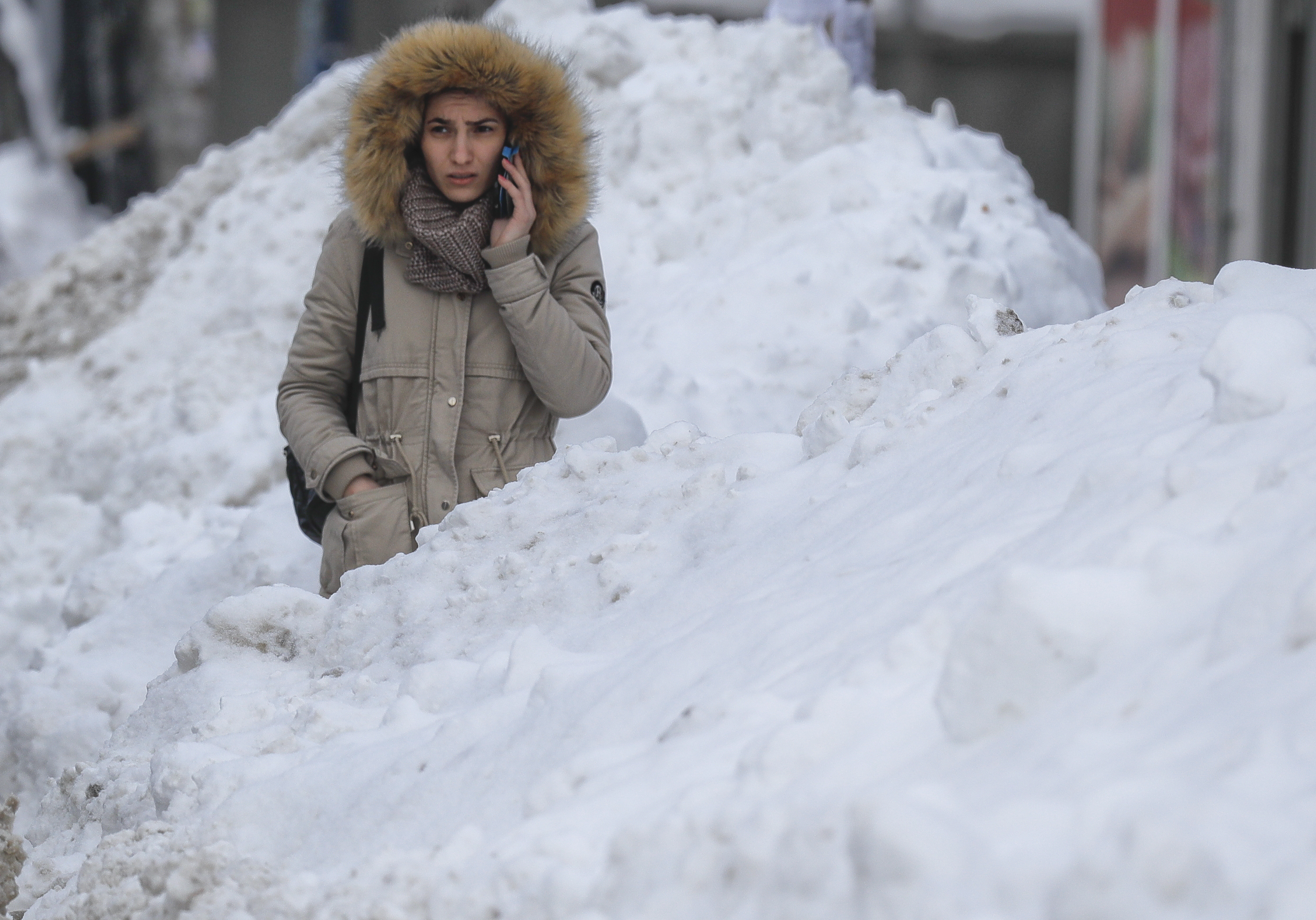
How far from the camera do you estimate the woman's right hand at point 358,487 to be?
116 inches

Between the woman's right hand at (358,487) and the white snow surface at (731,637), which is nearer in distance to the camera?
the white snow surface at (731,637)

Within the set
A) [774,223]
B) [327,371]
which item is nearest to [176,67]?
→ [774,223]

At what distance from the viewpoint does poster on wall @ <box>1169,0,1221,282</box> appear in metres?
10.4

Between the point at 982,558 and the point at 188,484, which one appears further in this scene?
the point at 188,484

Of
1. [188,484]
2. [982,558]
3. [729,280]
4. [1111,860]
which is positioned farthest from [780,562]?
[188,484]

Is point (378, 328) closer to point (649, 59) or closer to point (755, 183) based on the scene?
point (755, 183)

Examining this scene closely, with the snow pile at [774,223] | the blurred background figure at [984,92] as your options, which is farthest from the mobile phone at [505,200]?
the blurred background figure at [984,92]

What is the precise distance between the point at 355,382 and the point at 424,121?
2.02 feet

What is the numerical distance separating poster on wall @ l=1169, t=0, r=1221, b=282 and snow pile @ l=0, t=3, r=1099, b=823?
514 centimetres

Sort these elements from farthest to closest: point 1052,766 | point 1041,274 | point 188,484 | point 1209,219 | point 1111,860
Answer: point 1209,219 < point 1041,274 < point 188,484 < point 1052,766 < point 1111,860

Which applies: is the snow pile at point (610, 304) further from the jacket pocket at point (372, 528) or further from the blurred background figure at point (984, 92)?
the blurred background figure at point (984, 92)

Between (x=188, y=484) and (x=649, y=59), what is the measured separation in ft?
9.11

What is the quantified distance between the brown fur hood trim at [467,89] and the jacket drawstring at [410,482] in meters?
0.44

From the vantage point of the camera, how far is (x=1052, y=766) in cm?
134
